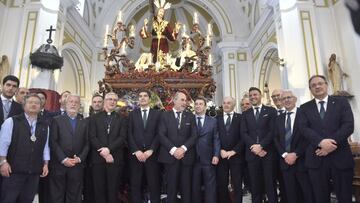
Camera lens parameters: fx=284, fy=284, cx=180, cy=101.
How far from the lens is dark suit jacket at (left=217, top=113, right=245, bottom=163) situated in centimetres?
329

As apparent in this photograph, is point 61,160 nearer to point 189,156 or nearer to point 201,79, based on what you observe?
point 189,156

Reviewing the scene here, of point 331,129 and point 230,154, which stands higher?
point 331,129

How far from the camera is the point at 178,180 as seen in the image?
3.12 meters

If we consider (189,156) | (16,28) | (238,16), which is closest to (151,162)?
(189,156)

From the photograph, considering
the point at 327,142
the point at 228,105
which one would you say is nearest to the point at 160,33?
the point at 228,105

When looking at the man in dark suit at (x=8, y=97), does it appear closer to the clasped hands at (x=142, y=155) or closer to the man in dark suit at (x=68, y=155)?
the man in dark suit at (x=68, y=155)

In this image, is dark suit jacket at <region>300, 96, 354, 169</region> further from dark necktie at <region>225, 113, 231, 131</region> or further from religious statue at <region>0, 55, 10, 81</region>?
religious statue at <region>0, 55, 10, 81</region>

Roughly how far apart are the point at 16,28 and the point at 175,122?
556cm

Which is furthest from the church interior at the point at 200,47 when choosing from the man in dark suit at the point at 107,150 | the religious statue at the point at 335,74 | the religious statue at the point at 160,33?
the man in dark suit at the point at 107,150

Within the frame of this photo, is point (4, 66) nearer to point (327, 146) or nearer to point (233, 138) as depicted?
point (233, 138)

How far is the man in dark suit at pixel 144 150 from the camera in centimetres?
308

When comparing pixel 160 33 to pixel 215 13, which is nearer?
pixel 160 33

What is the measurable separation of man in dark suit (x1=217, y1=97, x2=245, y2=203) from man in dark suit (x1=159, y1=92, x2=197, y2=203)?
1.26ft

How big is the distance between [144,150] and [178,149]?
40 cm
